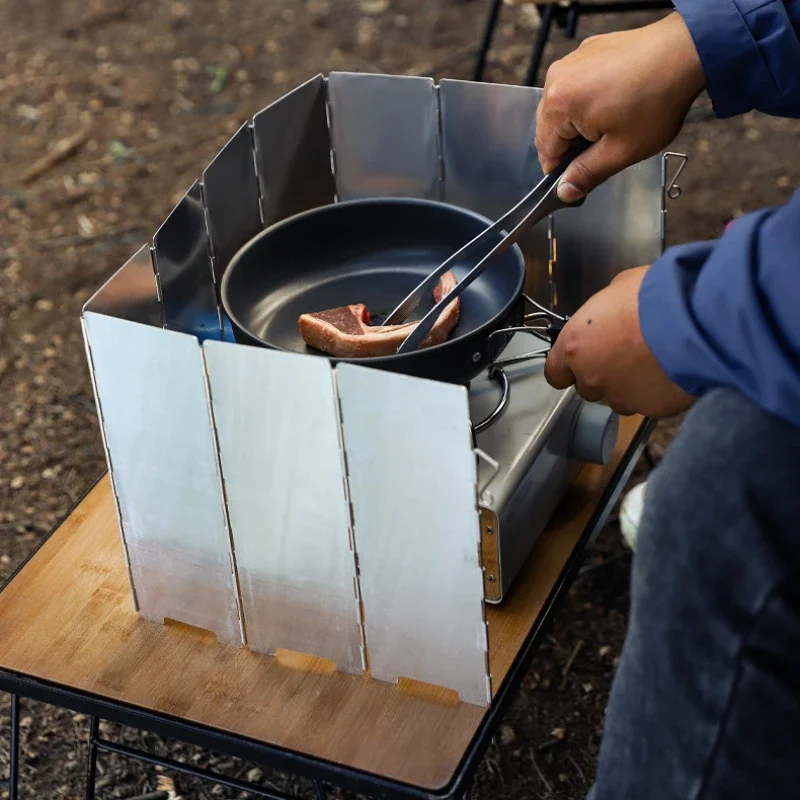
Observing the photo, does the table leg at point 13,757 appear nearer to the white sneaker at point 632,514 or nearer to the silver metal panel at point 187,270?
the silver metal panel at point 187,270

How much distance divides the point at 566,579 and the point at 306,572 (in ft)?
1.00

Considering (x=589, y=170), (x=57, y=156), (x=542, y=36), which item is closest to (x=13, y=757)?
(x=589, y=170)

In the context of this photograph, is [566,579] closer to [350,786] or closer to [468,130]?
[350,786]

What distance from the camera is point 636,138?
3.89 feet

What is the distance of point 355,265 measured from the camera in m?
1.44

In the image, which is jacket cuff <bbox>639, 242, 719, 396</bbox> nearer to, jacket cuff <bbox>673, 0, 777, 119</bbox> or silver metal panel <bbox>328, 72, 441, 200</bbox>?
jacket cuff <bbox>673, 0, 777, 119</bbox>

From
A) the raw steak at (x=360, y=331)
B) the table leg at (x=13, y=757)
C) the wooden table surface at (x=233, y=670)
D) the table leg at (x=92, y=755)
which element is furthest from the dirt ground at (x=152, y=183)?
the raw steak at (x=360, y=331)

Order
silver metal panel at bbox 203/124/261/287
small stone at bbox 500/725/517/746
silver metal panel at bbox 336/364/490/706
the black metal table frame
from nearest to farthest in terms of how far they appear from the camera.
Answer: silver metal panel at bbox 336/364/490/706 < silver metal panel at bbox 203/124/261/287 < small stone at bbox 500/725/517/746 < the black metal table frame

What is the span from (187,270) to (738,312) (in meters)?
0.65

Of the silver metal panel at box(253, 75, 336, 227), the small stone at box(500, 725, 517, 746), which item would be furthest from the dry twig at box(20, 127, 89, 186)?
Answer: the small stone at box(500, 725, 517, 746)

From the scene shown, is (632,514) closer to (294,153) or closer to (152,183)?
(294,153)

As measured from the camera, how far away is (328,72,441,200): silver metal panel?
1.41 meters

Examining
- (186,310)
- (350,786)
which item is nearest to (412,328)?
(186,310)

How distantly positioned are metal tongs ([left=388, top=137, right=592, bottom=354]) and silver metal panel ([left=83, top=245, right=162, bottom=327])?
0.86 ft
